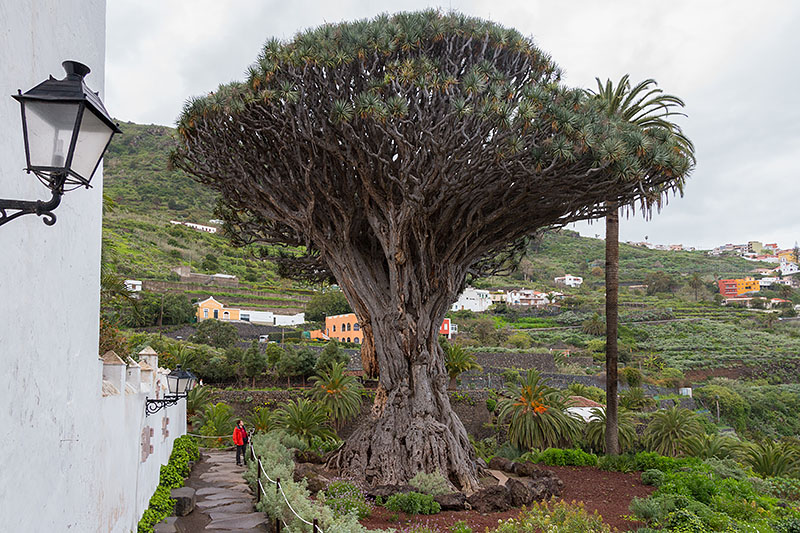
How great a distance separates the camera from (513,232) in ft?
46.5

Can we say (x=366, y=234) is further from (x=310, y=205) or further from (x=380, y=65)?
(x=380, y=65)

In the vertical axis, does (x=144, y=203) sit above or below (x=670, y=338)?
above

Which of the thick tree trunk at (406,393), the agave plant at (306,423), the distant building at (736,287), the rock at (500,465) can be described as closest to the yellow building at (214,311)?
the agave plant at (306,423)

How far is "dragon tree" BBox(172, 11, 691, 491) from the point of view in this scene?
37.0 feet

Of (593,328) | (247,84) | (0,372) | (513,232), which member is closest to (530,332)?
(593,328)

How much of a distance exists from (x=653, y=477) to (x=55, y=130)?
45.9ft

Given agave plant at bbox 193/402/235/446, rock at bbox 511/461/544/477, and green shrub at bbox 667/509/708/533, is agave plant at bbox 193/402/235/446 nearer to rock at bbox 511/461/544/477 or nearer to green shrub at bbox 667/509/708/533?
rock at bbox 511/461/544/477

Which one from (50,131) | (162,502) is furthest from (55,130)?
(162,502)

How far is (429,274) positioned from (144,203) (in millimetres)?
82845

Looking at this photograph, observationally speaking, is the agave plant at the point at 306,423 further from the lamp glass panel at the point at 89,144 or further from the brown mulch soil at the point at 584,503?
the lamp glass panel at the point at 89,144

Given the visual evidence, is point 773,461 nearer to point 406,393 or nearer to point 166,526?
point 406,393

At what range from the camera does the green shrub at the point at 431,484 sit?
11.3 metres

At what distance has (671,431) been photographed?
672 inches

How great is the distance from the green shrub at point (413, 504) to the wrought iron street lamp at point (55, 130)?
911 cm
